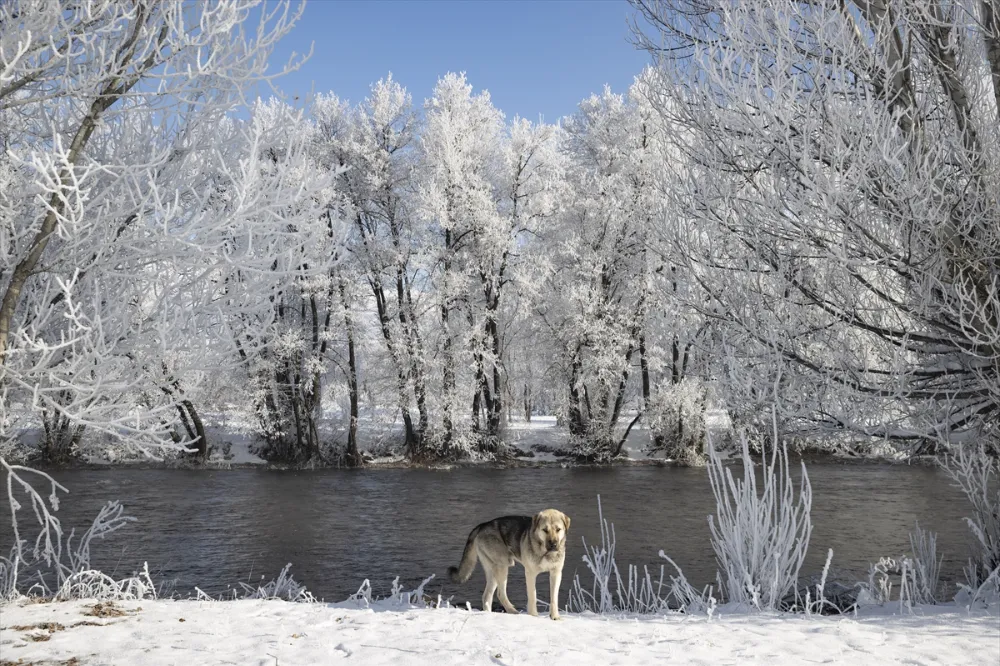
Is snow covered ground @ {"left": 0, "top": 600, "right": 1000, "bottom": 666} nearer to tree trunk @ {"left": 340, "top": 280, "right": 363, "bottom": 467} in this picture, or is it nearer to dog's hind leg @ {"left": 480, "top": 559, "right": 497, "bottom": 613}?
dog's hind leg @ {"left": 480, "top": 559, "right": 497, "bottom": 613}

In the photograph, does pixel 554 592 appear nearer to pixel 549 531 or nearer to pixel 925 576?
pixel 549 531

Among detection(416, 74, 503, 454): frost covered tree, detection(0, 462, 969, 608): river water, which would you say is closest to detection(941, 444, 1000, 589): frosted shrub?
detection(0, 462, 969, 608): river water

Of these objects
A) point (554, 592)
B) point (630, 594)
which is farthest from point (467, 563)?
point (630, 594)

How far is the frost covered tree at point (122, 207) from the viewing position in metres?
5.45

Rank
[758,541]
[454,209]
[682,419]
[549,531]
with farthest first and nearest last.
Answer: [454,209]
[682,419]
[758,541]
[549,531]

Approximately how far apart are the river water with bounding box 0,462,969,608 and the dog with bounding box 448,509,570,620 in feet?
6.84

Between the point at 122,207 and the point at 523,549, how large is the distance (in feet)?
13.3

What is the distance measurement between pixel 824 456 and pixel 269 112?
23875mm

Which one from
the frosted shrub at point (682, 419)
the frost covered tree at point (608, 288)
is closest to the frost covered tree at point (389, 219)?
the frost covered tree at point (608, 288)

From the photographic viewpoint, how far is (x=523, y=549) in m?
6.52

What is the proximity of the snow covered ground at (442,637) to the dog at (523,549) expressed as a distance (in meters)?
0.35

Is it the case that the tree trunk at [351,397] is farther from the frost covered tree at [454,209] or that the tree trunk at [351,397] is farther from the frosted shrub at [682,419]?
the frosted shrub at [682,419]

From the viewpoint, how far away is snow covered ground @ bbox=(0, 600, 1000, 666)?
4918 mm

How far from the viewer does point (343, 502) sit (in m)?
17.5
